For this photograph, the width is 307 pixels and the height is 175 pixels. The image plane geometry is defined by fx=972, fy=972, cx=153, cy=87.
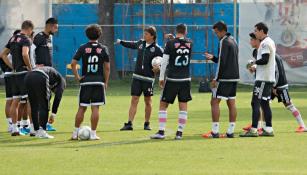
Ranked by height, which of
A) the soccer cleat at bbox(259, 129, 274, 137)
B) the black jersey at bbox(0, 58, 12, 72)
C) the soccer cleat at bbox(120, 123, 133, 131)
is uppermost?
the black jersey at bbox(0, 58, 12, 72)

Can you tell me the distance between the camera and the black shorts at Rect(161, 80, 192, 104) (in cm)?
1812

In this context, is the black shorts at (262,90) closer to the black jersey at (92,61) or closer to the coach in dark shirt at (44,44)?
the black jersey at (92,61)

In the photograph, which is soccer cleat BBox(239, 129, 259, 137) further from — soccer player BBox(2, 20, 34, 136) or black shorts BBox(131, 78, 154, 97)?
Result: soccer player BBox(2, 20, 34, 136)

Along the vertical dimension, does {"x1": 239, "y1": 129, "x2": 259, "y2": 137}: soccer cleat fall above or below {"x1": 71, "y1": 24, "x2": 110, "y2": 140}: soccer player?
below

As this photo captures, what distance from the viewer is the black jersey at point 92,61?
58.3 feet

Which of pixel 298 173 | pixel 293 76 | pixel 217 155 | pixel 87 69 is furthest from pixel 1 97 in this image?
pixel 298 173

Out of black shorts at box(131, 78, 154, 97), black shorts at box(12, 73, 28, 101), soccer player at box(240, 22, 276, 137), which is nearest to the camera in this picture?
soccer player at box(240, 22, 276, 137)

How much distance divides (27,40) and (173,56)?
110 inches

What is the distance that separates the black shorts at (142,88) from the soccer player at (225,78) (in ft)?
8.31

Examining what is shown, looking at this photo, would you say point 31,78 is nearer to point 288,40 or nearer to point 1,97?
point 1,97

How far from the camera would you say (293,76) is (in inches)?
1485

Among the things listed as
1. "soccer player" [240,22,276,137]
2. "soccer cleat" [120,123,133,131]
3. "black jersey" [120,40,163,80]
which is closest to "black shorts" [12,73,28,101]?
"soccer cleat" [120,123,133,131]

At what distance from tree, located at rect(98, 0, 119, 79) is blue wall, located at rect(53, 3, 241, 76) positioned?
64 cm

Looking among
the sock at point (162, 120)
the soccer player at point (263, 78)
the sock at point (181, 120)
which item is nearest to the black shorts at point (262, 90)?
the soccer player at point (263, 78)
